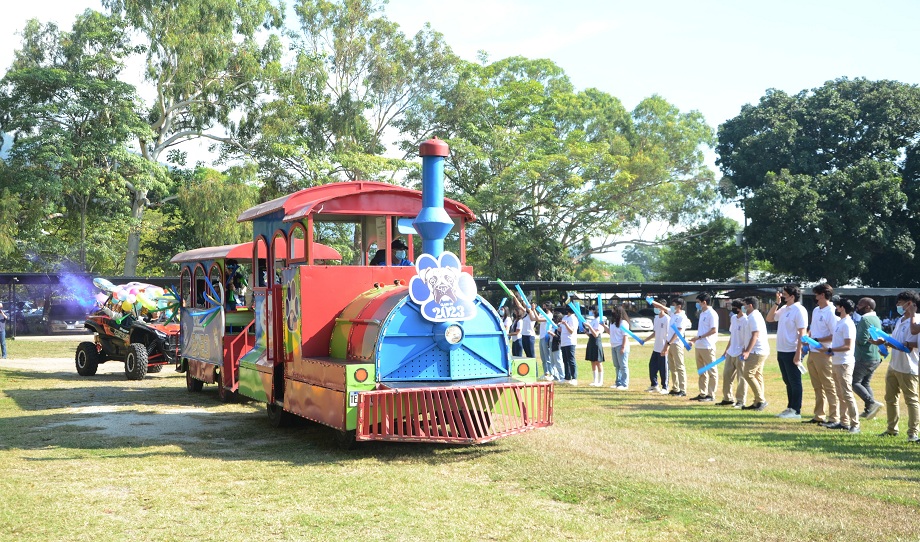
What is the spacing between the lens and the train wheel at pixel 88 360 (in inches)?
727

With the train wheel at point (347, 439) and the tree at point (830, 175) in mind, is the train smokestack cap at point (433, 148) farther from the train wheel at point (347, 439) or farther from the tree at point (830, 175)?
the tree at point (830, 175)

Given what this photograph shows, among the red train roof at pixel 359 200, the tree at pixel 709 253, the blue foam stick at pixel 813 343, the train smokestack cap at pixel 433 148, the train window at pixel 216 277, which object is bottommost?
the blue foam stick at pixel 813 343

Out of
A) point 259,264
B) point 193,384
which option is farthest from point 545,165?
point 259,264

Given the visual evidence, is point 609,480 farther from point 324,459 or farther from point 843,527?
point 324,459

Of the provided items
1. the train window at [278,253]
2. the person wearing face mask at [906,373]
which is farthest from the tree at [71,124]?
the person wearing face mask at [906,373]

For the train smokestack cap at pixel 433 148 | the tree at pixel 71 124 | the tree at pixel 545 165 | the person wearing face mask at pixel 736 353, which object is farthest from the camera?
the tree at pixel 545 165

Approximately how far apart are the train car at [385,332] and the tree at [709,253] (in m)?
42.5

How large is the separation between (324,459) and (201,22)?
29.3 metres

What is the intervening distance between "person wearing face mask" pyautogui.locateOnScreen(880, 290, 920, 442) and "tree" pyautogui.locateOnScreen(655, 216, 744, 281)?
4156 cm

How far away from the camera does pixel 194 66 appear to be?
34.3 m

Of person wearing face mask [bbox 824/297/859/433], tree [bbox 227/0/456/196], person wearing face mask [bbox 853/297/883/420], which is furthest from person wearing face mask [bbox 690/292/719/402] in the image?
tree [bbox 227/0/456/196]

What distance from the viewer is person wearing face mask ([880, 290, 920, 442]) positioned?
31.3 ft

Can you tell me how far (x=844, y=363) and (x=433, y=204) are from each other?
532cm

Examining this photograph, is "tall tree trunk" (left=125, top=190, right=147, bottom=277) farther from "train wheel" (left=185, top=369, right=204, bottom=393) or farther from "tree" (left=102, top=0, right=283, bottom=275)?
"train wheel" (left=185, top=369, right=204, bottom=393)
